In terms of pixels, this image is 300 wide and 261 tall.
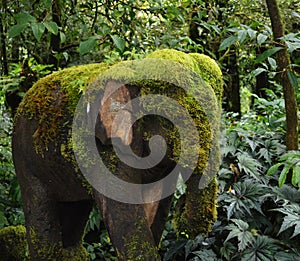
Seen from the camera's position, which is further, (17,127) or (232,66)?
(232,66)

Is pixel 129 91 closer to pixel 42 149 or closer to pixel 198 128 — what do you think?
pixel 198 128

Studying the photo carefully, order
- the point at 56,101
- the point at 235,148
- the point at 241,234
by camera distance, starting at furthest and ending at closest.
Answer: the point at 235,148
the point at 241,234
the point at 56,101

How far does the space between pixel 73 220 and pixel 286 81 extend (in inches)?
56.7

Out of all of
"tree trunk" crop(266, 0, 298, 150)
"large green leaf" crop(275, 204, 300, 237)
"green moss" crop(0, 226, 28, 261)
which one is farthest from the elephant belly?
"tree trunk" crop(266, 0, 298, 150)

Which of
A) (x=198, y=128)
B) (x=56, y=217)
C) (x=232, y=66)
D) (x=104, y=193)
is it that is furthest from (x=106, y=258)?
(x=232, y=66)

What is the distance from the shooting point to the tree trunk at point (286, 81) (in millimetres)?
2408

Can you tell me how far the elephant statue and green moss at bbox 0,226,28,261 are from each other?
72 cm

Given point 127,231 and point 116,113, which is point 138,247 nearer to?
point 127,231

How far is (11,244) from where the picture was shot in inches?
92.5

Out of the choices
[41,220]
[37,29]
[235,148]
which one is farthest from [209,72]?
[235,148]

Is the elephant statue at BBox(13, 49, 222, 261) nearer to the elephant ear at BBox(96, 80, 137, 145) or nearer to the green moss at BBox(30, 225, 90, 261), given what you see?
the elephant ear at BBox(96, 80, 137, 145)

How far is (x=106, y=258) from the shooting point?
3.06 metres

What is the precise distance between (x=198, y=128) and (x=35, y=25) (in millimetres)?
861

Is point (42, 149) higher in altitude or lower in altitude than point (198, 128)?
lower
